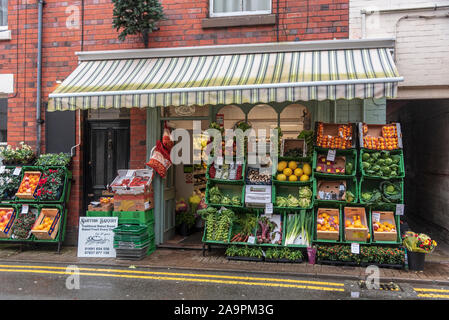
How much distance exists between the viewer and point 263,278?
6.55 metres

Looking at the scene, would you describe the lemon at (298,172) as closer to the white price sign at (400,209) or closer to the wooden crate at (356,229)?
the wooden crate at (356,229)

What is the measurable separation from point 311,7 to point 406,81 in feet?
8.04

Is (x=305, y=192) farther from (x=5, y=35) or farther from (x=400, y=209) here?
(x=5, y=35)

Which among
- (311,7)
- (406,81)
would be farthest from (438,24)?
(311,7)

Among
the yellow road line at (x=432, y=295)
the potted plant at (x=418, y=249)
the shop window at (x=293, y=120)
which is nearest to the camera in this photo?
the yellow road line at (x=432, y=295)

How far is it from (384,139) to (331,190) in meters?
1.39

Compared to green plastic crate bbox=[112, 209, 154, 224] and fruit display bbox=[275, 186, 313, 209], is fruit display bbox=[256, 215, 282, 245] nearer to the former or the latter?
fruit display bbox=[275, 186, 313, 209]

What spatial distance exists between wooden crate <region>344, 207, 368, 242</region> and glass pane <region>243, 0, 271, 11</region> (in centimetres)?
462

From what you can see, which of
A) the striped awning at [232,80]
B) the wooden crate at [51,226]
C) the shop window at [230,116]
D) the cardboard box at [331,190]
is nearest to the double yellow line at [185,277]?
the wooden crate at [51,226]

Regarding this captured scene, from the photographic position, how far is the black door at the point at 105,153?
29.4 ft

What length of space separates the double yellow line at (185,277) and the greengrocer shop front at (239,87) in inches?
64.2

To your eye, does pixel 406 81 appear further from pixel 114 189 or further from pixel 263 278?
pixel 114 189

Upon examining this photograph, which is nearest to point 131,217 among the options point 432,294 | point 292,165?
point 292,165

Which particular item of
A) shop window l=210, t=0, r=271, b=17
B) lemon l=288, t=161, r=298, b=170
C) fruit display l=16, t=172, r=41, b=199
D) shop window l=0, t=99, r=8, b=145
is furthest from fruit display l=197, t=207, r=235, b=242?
shop window l=0, t=99, r=8, b=145
